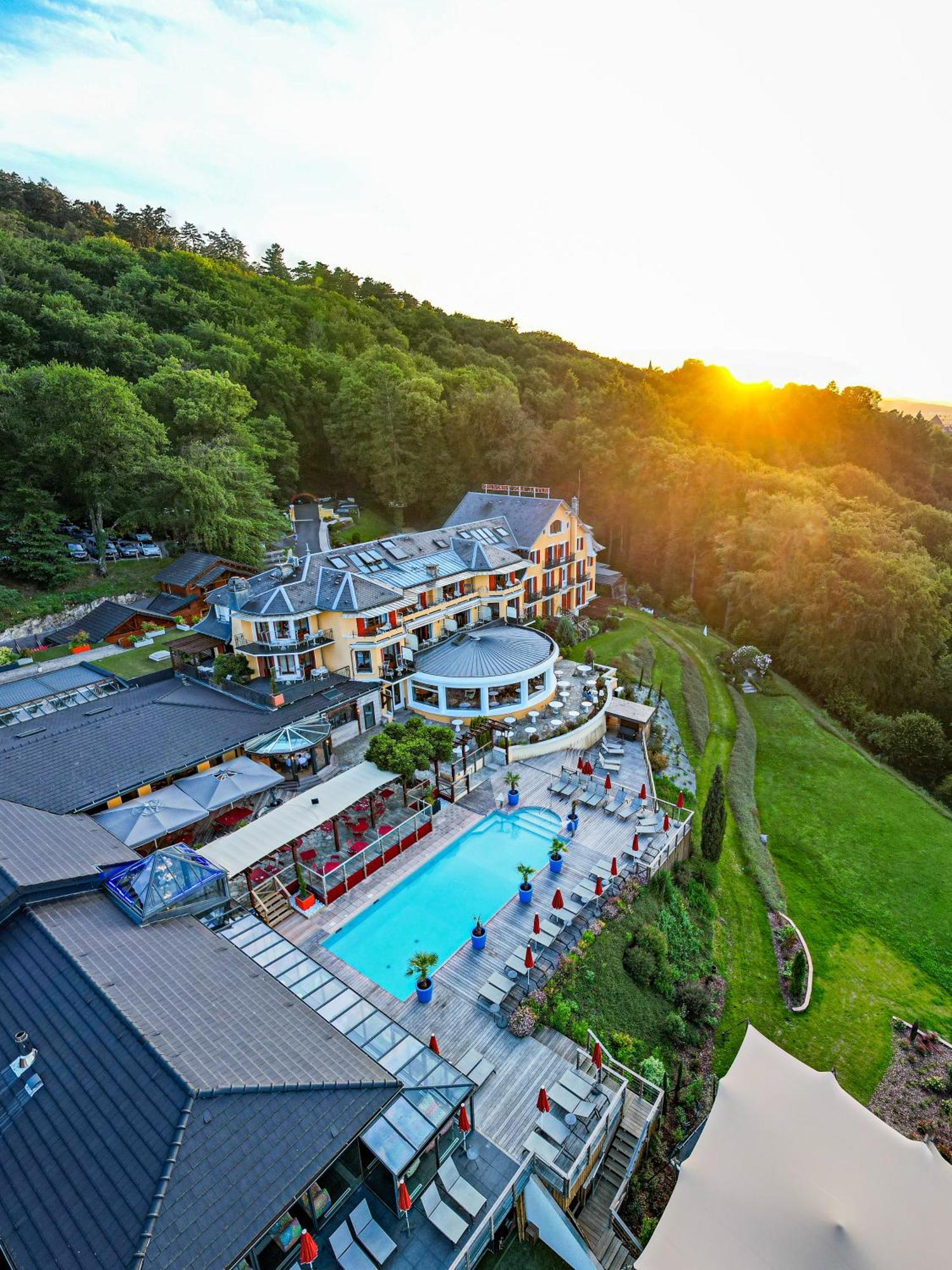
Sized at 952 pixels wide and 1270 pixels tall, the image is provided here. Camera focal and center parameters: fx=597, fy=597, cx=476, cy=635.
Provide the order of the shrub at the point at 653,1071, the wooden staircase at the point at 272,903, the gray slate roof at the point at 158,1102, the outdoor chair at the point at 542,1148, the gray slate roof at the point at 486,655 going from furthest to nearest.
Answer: the gray slate roof at the point at 486,655 < the wooden staircase at the point at 272,903 < the shrub at the point at 653,1071 < the outdoor chair at the point at 542,1148 < the gray slate roof at the point at 158,1102

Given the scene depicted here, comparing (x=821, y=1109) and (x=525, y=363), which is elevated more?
(x=525, y=363)

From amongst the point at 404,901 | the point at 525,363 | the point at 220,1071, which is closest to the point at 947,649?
the point at 404,901

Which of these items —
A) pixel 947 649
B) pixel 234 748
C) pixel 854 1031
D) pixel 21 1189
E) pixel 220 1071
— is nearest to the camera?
pixel 21 1189

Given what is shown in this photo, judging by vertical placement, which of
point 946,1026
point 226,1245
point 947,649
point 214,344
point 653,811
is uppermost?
point 214,344

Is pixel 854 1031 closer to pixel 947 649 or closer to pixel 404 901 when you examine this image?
pixel 404 901

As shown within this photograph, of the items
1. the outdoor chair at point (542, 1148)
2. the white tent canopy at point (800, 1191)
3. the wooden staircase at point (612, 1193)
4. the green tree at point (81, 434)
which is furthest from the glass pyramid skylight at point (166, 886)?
the green tree at point (81, 434)

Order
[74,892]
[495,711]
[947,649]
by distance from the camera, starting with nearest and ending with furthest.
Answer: [74,892] → [495,711] → [947,649]

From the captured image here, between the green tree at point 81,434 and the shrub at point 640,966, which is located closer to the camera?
the shrub at point 640,966

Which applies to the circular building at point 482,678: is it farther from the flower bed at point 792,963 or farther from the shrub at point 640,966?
the flower bed at point 792,963
